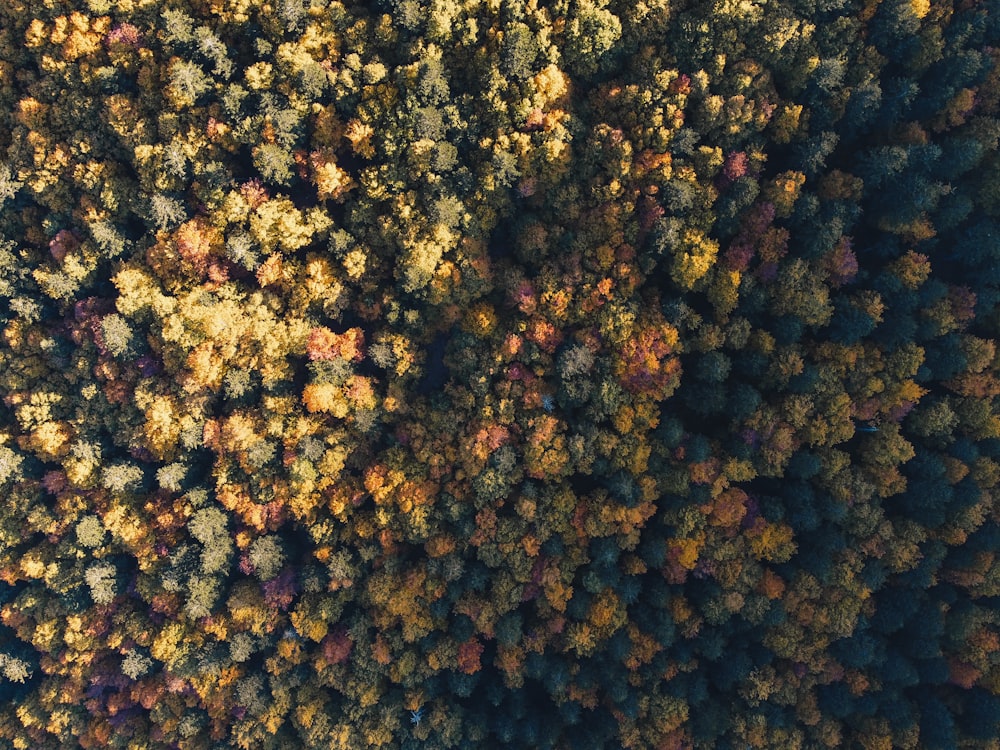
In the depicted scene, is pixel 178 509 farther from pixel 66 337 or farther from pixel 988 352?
pixel 988 352

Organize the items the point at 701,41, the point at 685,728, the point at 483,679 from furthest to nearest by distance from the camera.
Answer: the point at 483,679
the point at 685,728
the point at 701,41

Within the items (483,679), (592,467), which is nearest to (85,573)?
(483,679)

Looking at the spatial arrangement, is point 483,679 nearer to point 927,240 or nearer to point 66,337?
point 66,337

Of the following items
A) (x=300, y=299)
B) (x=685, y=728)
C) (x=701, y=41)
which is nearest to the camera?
(x=701, y=41)

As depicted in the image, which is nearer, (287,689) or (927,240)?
(927,240)

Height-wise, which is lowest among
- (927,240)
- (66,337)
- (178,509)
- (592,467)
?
(178,509)

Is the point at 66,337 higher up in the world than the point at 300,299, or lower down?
lower down

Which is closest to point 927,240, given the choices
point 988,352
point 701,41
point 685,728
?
point 988,352
